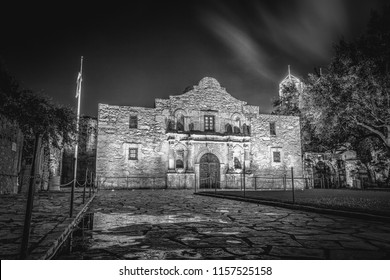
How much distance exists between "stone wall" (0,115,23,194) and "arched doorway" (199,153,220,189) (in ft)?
41.6

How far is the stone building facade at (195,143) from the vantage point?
66.0ft

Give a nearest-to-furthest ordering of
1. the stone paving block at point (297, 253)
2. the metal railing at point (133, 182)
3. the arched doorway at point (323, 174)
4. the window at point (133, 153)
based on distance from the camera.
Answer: the stone paving block at point (297, 253)
the metal railing at point (133, 182)
the window at point (133, 153)
the arched doorway at point (323, 174)

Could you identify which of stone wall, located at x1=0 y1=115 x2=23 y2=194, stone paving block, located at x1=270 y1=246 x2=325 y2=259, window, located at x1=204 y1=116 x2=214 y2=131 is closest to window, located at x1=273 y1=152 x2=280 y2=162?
window, located at x1=204 y1=116 x2=214 y2=131

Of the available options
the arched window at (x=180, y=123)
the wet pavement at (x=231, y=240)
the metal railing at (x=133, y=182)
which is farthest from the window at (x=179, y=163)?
the wet pavement at (x=231, y=240)

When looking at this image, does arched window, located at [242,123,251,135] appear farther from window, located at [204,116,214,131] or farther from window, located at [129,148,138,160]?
window, located at [129,148,138,160]

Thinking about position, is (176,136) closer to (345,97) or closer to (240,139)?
(240,139)

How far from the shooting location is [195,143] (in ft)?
71.0

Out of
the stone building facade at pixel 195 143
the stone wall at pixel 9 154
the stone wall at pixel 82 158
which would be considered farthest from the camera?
the stone wall at pixel 82 158

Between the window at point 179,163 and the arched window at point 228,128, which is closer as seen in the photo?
the window at point 179,163

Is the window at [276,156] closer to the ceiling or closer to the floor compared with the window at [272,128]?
closer to the floor

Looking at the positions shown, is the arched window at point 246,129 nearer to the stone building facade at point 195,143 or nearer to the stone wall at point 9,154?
the stone building facade at point 195,143

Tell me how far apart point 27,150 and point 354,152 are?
2530cm

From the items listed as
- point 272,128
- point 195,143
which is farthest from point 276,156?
point 195,143

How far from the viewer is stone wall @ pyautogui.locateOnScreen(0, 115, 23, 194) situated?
10.8 metres
